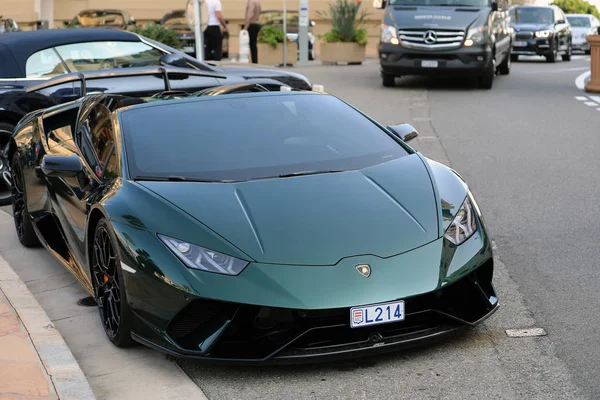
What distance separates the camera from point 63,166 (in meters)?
5.96

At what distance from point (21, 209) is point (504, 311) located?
12.8 feet

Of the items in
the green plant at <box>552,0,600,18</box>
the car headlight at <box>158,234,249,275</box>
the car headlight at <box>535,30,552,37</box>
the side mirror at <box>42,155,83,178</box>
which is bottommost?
the green plant at <box>552,0,600,18</box>

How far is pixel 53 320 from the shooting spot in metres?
5.91

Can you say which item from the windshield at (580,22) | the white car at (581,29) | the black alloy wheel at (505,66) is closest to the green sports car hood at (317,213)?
the black alloy wheel at (505,66)

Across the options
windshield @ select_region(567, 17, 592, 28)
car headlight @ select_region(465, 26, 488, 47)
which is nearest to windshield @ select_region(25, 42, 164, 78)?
car headlight @ select_region(465, 26, 488, 47)

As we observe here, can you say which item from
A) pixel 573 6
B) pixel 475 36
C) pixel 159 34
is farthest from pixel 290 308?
pixel 573 6

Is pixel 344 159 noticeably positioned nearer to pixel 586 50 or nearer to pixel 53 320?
pixel 53 320

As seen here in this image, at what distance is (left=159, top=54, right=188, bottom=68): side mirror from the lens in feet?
33.4

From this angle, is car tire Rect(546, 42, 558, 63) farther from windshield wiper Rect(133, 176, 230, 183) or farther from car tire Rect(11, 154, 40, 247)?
windshield wiper Rect(133, 176, 230, 183)

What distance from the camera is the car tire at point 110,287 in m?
5.01

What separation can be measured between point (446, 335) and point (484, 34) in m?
14.3

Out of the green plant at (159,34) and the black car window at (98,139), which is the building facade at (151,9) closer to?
the green plant at (159,34)

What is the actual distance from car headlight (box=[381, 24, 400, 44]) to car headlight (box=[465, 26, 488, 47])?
4.04 feet

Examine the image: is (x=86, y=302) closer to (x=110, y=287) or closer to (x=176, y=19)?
(x=110, y=287)
